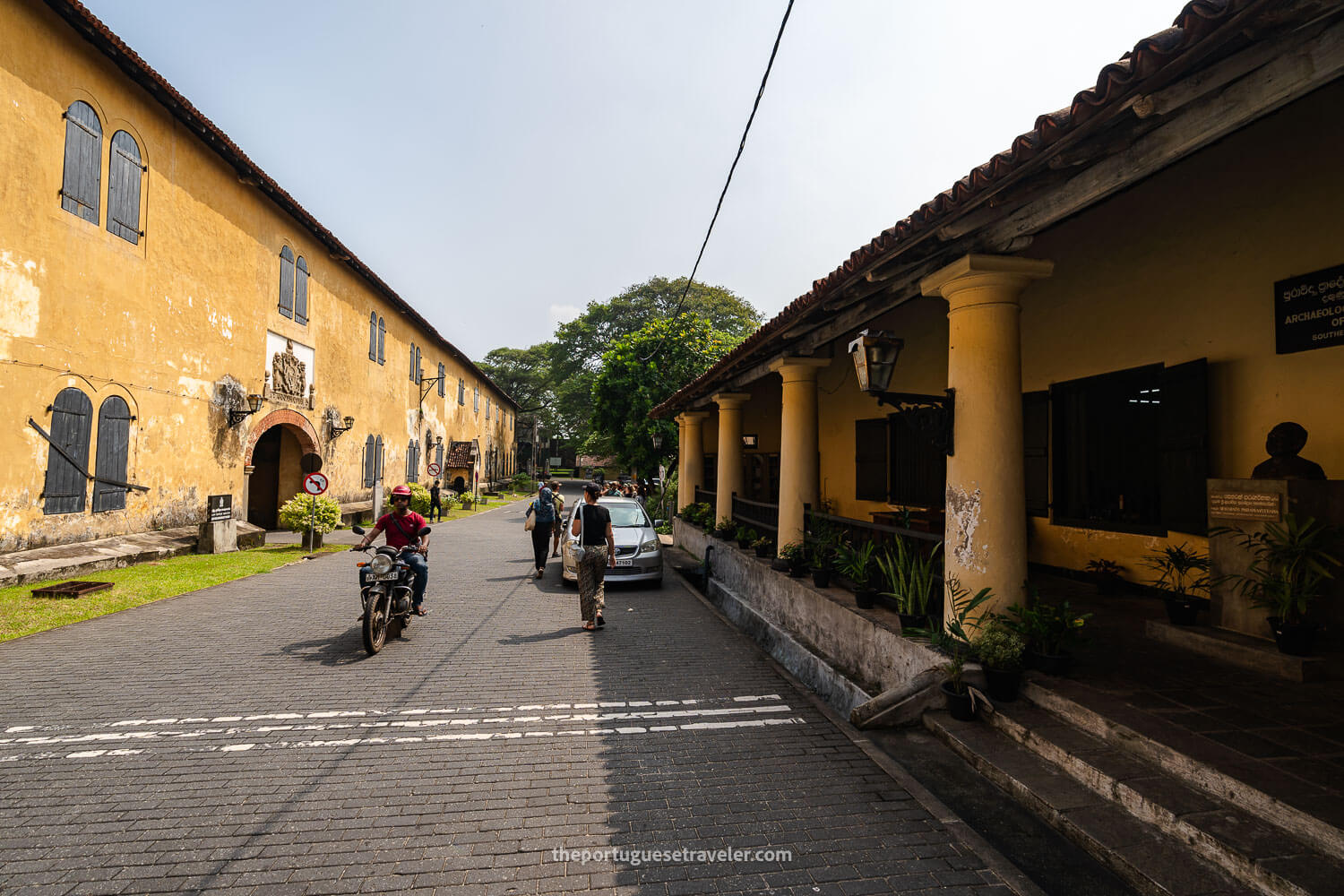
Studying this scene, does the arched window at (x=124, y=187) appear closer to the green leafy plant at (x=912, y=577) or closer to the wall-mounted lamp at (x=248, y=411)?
the wall-mounted lamp at (x=248, y=411)

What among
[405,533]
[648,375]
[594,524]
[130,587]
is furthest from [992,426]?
[648,375]

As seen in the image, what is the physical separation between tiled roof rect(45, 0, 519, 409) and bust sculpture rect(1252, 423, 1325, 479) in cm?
1567

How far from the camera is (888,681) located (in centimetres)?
530

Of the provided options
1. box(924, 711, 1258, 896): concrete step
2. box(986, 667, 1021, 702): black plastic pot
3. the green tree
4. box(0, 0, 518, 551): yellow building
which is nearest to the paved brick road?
box(924, 711, 1258, 896): concrete step

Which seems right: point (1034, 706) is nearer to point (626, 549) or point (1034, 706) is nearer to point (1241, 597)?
point (1241, 597)

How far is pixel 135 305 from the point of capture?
38.2 feet

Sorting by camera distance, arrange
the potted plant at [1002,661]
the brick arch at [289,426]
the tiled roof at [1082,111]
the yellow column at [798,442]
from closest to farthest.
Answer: the tiled roof at [1082,111]
the potted plant at [1002,661]
the yellow column at [798,442]
the brick arch at [289,426]

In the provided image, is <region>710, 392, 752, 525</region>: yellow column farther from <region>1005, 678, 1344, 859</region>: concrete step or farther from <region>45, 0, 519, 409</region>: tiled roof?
<region>45, 0, 519, 409</region>: tiled roof

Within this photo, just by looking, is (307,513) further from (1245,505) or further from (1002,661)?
(1245,505)

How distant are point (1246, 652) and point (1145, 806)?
2195 mm

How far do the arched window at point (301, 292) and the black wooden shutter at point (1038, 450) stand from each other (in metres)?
17.9

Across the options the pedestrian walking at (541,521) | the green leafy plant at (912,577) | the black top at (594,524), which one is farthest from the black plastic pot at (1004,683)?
the pedestrian walking at (541,521)

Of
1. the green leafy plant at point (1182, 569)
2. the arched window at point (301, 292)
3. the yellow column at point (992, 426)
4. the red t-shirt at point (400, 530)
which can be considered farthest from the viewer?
the arched window at point (301, 292)

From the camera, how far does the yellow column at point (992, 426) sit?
4.63 meters
